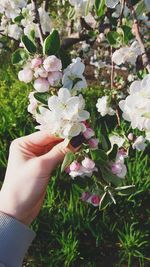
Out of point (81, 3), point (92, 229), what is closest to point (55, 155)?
point (81, 3)

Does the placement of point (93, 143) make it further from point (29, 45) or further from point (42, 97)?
point (29, 45)

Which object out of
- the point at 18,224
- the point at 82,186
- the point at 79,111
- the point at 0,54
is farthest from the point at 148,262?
the point at 0,54

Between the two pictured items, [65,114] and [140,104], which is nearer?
[140,104]

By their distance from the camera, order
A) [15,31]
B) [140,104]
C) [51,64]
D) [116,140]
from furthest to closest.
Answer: [15,31], [116,140], [51,64], [140,104]

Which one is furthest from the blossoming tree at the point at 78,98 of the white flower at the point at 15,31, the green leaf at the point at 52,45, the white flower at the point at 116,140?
the white flower at the point at 15,31

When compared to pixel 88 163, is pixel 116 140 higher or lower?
lower

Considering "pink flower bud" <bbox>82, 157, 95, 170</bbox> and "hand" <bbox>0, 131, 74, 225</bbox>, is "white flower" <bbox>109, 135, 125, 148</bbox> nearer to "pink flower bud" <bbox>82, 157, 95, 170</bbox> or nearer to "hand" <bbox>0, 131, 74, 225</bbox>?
"hand" <bbox>0, 131, 74, 225</bbox>

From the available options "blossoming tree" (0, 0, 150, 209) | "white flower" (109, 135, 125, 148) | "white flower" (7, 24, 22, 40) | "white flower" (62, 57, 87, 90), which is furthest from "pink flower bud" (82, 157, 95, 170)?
"white flower" (7, 24, 22, 40)
